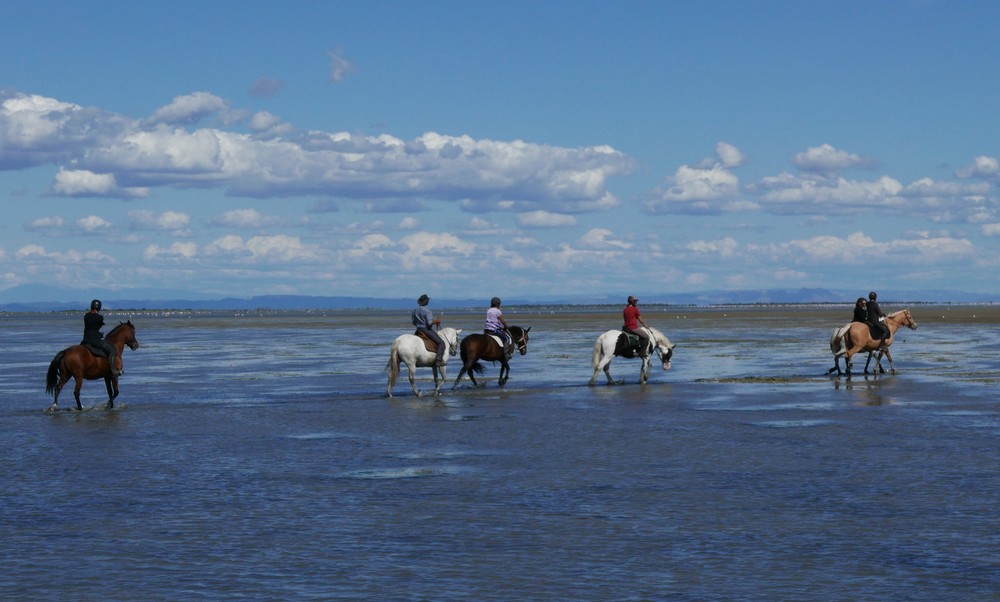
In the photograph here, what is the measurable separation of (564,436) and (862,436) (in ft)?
14.8

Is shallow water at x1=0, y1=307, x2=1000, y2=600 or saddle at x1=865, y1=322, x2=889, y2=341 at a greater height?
saddle at x1=865, y1=322, x2=889, y2=341

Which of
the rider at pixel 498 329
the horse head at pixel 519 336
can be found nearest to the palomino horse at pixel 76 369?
the rider at pixel 498 329

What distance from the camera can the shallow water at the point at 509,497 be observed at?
361 inches

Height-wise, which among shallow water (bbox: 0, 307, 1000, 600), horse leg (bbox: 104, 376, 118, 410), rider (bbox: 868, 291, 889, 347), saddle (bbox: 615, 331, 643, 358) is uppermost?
rider (bbox: 868, 291, 889, 347)

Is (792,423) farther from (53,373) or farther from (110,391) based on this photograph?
(53,373)

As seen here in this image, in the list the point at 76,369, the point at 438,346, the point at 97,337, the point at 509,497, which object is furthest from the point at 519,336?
the point at 509,497

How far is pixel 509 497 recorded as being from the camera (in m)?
12.7

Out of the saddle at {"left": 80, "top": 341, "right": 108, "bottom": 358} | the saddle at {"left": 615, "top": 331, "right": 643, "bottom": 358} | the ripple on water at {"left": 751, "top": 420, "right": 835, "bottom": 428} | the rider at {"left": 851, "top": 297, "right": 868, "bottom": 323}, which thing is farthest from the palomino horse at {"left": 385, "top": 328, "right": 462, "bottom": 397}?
the rider at {"left": 851, "top": 297, "right": 868, "bottom": 323}

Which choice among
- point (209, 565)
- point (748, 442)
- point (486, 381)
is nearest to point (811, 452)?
point (748, 442)

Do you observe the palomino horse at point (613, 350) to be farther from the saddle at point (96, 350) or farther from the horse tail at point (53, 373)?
the horse tail at point (53, 373)

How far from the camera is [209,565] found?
9.64m

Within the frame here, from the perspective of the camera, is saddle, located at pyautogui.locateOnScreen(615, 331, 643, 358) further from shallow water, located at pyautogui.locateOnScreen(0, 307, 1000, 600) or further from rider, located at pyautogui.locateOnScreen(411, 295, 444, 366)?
rider, located at pyautogui.locateOnScreen(411, 295, 444, 366)

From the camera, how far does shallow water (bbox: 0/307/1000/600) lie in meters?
9.16

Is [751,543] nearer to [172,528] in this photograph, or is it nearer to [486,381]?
[172,528]
